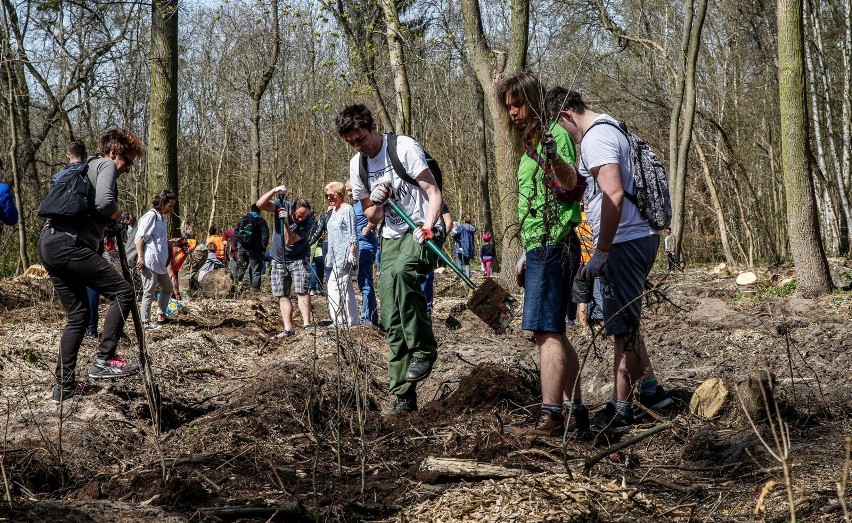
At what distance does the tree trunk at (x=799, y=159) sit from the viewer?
1162 cm

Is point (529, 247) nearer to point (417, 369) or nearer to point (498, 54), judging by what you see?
point (417, 369)

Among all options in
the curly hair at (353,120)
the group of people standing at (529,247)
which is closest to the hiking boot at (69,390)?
the group of people standing at (529,247)

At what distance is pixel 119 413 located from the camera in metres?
5.97

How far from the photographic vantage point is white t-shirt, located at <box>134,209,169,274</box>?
412 inches

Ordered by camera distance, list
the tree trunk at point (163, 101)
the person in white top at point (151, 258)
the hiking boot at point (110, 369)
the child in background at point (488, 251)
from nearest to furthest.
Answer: the hiking boot at point (110, 369), the person in white top at point (151, 258), the tree trunk at point (163, 101), the child in background at point (488, 251)

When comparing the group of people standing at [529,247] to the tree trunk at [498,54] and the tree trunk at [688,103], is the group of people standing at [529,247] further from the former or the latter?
the tree trunk at [688,103]

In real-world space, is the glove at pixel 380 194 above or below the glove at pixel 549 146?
below

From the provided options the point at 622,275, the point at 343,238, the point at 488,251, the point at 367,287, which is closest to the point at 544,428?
the point at 622,275

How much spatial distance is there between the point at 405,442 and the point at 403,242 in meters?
1.44

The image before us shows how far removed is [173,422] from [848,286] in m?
9.37

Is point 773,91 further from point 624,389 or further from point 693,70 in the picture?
point 624,389

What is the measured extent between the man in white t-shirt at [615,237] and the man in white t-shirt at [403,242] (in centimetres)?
118

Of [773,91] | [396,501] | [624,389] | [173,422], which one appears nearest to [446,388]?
[624,389]

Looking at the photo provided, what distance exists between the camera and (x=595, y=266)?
14.8 feet
